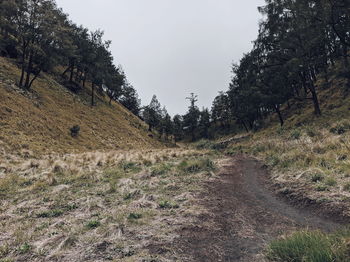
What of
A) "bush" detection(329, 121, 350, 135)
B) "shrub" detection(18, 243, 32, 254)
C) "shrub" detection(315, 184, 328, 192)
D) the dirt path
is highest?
"bush" detection(329, 121, 350, 135)

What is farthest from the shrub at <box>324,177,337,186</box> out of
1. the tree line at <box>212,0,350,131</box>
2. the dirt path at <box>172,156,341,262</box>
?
the tree line at <box>212,0,350,131</box>

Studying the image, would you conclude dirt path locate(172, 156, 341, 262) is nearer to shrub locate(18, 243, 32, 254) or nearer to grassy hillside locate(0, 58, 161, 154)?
shrub locate(18, 243, 32, 254)

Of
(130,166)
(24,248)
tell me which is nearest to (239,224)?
(24,248)

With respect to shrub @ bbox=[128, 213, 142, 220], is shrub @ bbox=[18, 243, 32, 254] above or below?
below

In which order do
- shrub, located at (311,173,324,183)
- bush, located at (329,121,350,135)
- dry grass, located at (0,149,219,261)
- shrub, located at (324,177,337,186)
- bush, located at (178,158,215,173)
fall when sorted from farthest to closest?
bush, located at (329,121,350,135) → bush, located at (178,158,215,173) → shrub, located at (311,173,324,183) → shrub, located at (324,177,337,186) → dry grass, located at (0,149,219,261)

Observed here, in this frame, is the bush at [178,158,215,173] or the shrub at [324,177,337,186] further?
the bush at [178,158,215,173]

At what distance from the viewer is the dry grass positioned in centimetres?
542

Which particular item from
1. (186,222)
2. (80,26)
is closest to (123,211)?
(186,222)

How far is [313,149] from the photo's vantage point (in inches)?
548

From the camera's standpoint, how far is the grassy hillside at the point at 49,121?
27.4 metres

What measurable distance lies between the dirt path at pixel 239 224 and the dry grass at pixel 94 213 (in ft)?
1.68

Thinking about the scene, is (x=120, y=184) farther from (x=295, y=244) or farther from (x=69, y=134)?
(x=69, y=134)

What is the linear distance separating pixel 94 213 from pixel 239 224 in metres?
4.55

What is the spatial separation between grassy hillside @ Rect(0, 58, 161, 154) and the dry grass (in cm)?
1481
